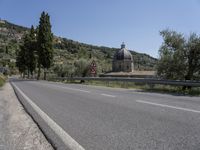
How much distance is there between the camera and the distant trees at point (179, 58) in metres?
22.2

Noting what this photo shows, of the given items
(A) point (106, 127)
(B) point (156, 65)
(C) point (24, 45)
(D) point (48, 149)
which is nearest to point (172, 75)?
(B) point (156, 65)

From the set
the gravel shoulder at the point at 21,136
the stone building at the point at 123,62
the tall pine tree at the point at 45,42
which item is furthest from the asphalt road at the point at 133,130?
the stone building at the point at 123,62

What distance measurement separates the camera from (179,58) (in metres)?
22.8

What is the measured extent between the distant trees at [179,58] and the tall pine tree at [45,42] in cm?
3925

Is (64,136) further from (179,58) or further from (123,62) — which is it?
(123,62)

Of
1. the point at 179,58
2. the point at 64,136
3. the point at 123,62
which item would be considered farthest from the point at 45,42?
the point at 64,136

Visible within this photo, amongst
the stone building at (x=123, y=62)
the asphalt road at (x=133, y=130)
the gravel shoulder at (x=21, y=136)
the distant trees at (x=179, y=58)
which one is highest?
the stone building at (x=123, y=62)

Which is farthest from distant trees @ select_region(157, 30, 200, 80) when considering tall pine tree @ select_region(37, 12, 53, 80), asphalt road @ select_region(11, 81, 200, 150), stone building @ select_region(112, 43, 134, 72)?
stone building @ select_region(112, 43, 134, 72)

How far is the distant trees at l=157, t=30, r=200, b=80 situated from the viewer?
876 inches

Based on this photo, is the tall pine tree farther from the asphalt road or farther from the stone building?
the asphalt road

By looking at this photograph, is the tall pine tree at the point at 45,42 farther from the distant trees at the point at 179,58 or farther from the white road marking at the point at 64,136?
the white road marking at the point at 64,136

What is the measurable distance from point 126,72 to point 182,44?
218 ft

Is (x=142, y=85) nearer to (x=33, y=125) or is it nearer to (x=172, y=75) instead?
(x=172, y=75)

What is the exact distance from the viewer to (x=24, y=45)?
254 ft
